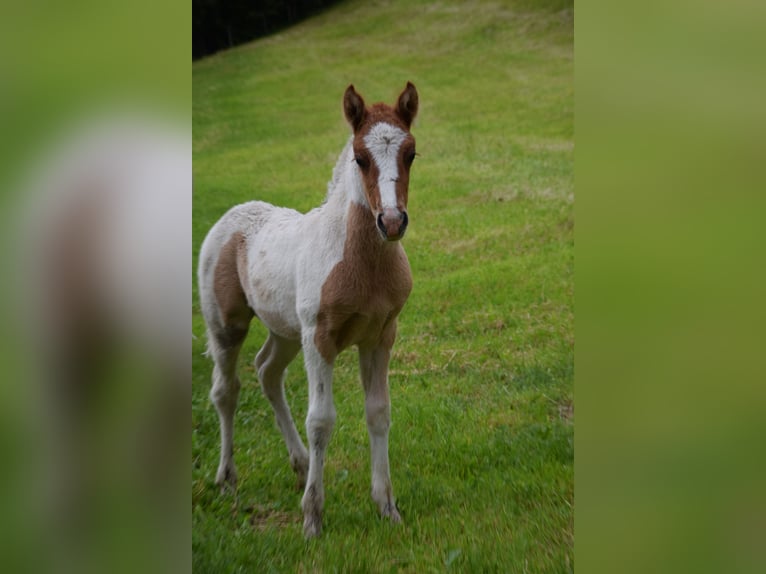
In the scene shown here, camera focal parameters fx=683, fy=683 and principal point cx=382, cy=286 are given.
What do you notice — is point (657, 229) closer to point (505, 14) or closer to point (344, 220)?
point (344, 220)

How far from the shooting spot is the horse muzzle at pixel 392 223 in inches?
78.6

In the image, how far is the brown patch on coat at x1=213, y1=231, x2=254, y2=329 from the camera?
9.34 feet

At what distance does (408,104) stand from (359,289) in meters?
0.63

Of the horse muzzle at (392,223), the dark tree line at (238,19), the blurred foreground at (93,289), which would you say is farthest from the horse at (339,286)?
the dark tree line at (238,19)

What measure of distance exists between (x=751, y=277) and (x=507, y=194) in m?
2.13

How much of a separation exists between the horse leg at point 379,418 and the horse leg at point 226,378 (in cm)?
60

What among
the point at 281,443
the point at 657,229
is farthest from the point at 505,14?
the point at 281,443

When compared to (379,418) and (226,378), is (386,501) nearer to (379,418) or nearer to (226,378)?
(379,418)

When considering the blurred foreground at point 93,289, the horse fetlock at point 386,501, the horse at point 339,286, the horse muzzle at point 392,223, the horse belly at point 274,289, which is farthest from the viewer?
the horse belly at point 274,289

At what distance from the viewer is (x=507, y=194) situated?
3730 millimetres

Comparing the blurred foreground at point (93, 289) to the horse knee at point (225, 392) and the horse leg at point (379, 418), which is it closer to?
the horse leg at point (379, 418)

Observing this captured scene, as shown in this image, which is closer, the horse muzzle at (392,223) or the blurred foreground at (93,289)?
the blurred foreground at (93,289)

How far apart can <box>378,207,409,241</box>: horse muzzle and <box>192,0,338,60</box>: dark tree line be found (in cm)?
126

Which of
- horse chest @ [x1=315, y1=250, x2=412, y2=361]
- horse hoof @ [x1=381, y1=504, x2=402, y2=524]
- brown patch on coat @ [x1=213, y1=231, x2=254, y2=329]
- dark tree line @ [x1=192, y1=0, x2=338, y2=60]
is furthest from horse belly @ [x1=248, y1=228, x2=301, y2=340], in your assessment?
dark tree line @ [x1=192, y1=0, x2=338, y2=60]
